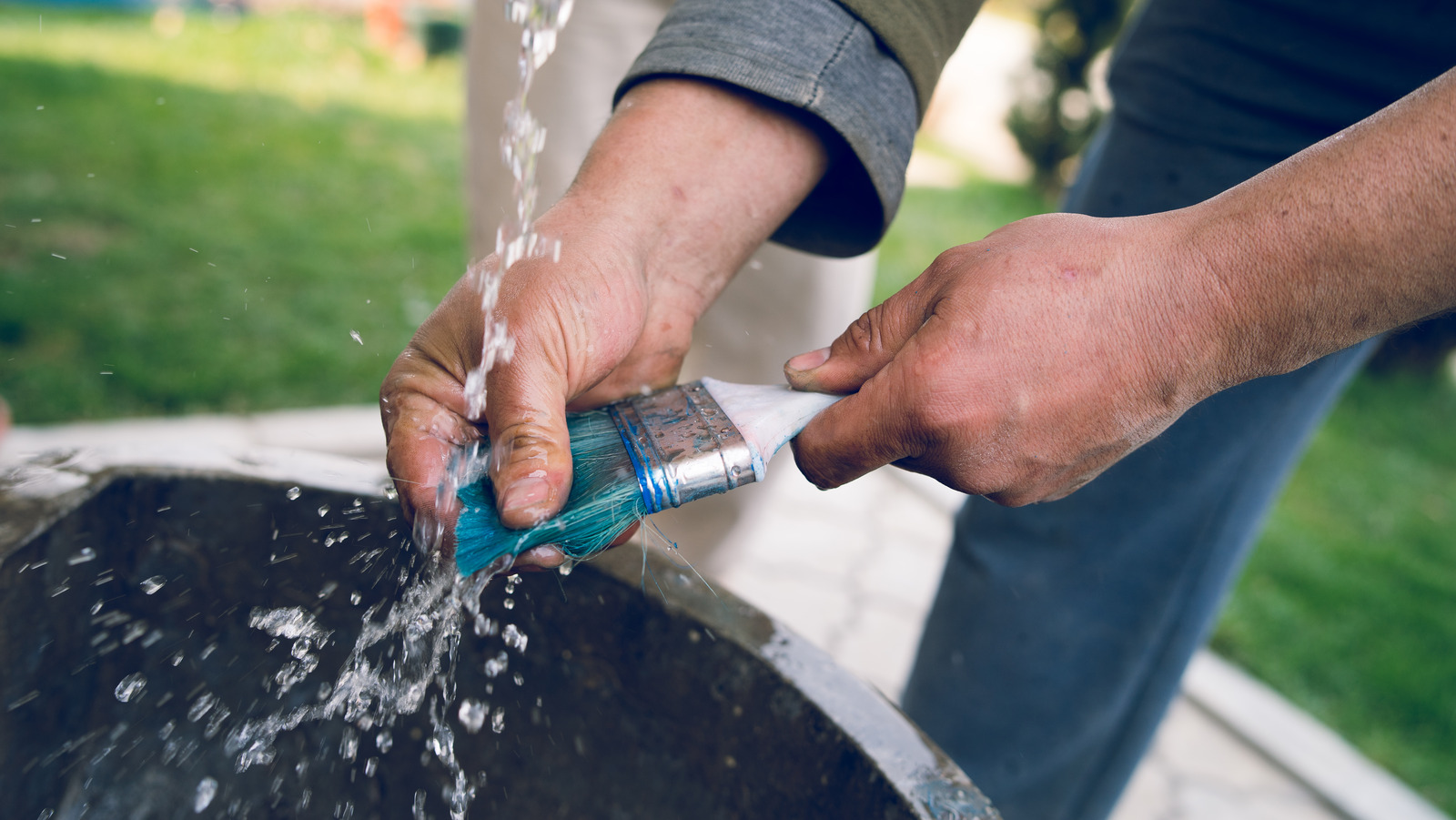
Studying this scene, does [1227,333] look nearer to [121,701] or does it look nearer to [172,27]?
[121,701]

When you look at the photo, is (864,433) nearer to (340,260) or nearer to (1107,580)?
(1107,580)

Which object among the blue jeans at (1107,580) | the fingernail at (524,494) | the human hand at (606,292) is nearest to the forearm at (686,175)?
the human hand at (606,292)

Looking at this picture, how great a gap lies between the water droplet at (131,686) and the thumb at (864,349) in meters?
0.80

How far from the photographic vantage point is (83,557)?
3.31ft

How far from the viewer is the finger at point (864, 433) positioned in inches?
36.2

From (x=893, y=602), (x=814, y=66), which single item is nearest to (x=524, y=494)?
(x=814, y=66)

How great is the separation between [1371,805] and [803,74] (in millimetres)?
2094

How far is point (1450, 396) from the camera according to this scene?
4574 millimetres

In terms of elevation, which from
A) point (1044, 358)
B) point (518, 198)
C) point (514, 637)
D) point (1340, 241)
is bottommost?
point (514, 637)

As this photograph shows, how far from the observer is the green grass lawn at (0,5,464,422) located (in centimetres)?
303

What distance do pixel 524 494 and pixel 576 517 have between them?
0.06 m

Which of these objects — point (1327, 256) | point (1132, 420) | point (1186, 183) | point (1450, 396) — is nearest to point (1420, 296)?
point (1327, 256)

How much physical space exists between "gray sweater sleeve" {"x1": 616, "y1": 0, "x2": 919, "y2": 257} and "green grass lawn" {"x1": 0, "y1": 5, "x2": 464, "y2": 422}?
234cm

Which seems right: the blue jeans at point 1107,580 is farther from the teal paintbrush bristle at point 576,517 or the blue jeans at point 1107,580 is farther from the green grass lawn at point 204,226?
the green grass lawn at point 204,226
